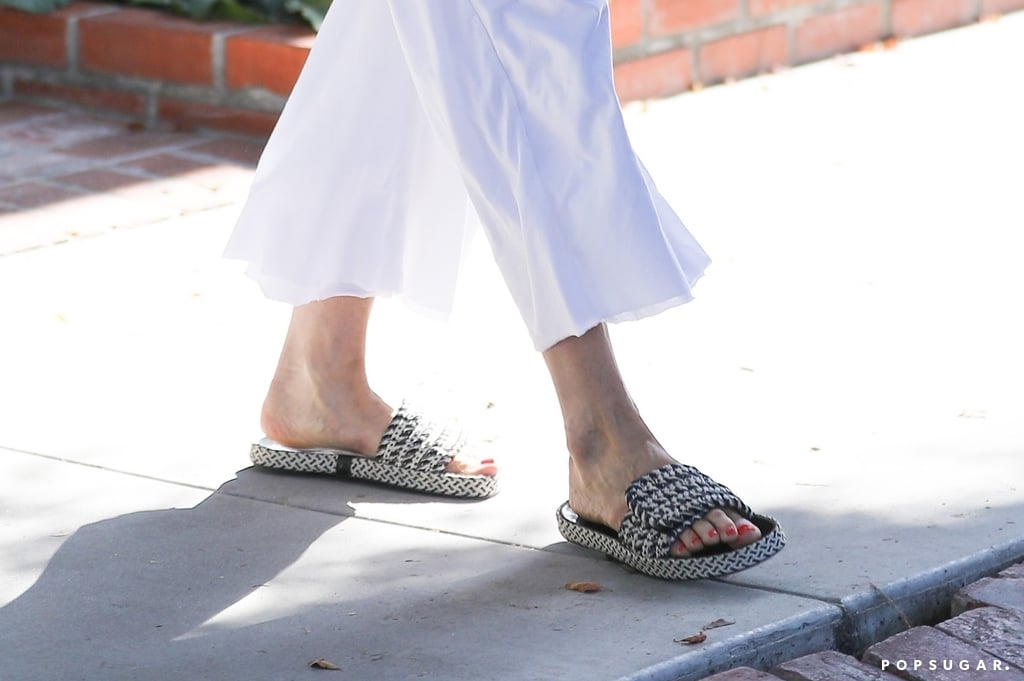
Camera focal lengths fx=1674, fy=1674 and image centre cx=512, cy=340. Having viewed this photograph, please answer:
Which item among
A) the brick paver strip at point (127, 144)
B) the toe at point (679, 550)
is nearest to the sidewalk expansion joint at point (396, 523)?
the toe at point (679, 550)

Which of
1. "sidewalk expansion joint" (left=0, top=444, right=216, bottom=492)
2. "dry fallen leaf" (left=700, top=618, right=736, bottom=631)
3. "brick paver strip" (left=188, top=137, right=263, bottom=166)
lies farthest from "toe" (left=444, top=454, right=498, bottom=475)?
"brick paver strip" (left=188, top=137, right=263, bottom=166)

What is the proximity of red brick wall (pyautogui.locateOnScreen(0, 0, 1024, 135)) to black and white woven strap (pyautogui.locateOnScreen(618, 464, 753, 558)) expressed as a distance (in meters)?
2.93

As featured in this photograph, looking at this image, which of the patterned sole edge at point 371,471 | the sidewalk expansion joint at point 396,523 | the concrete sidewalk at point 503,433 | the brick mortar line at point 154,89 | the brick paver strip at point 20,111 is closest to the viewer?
the concrete sidewalk at point 503,433

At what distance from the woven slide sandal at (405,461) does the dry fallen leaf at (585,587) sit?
1.28 feet

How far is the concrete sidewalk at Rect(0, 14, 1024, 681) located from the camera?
197cm

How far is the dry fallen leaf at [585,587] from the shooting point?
208 cm

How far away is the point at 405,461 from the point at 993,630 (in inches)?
35.3

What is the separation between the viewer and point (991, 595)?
6.72 feet

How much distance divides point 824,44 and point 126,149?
2.59m

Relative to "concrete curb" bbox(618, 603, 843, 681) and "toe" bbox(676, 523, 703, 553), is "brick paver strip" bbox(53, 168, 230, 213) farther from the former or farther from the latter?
"concrete curb" bbox(618, 603, 843, 681)

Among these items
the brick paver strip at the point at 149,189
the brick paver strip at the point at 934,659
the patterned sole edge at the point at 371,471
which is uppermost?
the brick paver strip at the point at 149,189

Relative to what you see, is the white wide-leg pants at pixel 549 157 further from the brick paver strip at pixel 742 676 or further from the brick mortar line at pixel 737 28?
the brick mortar line at pixel 737 28

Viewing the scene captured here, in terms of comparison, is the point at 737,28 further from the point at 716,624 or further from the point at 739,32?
the point at 716,624

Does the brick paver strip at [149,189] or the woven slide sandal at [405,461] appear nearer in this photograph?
the woven slide sandal at [405,461]
